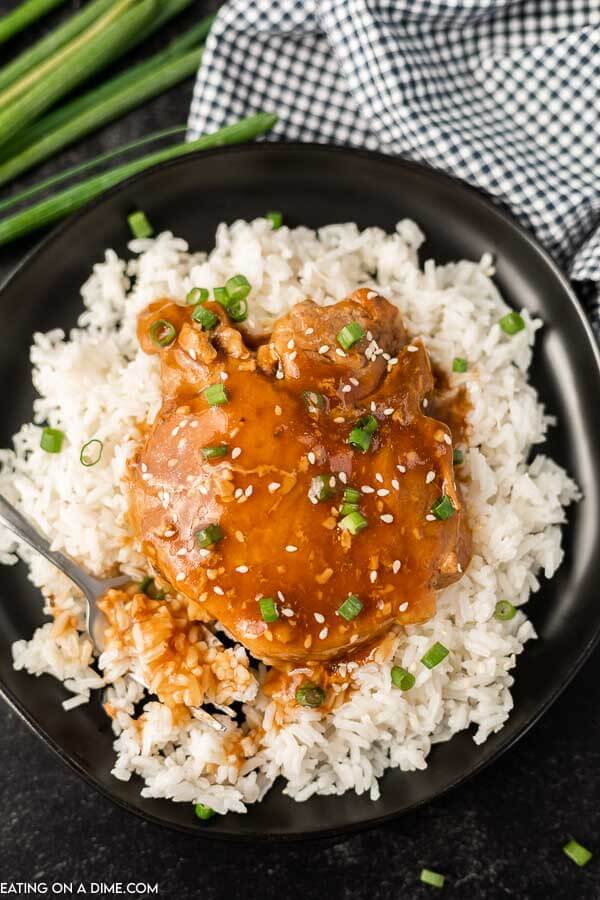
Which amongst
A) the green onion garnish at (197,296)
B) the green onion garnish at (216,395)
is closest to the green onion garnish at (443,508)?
the green onion garnish at (216,395)

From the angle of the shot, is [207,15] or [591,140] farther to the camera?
[207,15]

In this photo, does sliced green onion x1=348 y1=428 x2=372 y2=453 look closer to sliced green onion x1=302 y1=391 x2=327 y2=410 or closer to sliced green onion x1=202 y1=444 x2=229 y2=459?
sliced green onion x1=302 y1=391 x2=327 y2=410

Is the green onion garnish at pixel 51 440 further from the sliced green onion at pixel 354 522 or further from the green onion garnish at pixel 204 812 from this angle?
the green onion garnish at pixel 204 812

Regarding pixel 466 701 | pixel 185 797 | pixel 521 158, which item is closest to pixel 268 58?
pixel 521 158

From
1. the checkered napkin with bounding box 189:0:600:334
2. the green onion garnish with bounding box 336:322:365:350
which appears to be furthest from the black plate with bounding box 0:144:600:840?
the green onion garnish with bounding box 336:322:365:350

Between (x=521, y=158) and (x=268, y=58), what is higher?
(x=268, y=58)

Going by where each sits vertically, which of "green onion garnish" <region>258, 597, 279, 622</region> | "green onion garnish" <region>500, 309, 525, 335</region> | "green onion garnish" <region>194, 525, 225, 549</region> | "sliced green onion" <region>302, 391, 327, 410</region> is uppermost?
"sliced green onion" <region>302, 391, 327, 410</region>

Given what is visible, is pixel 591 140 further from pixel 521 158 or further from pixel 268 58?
Answer: pixel 268 58
